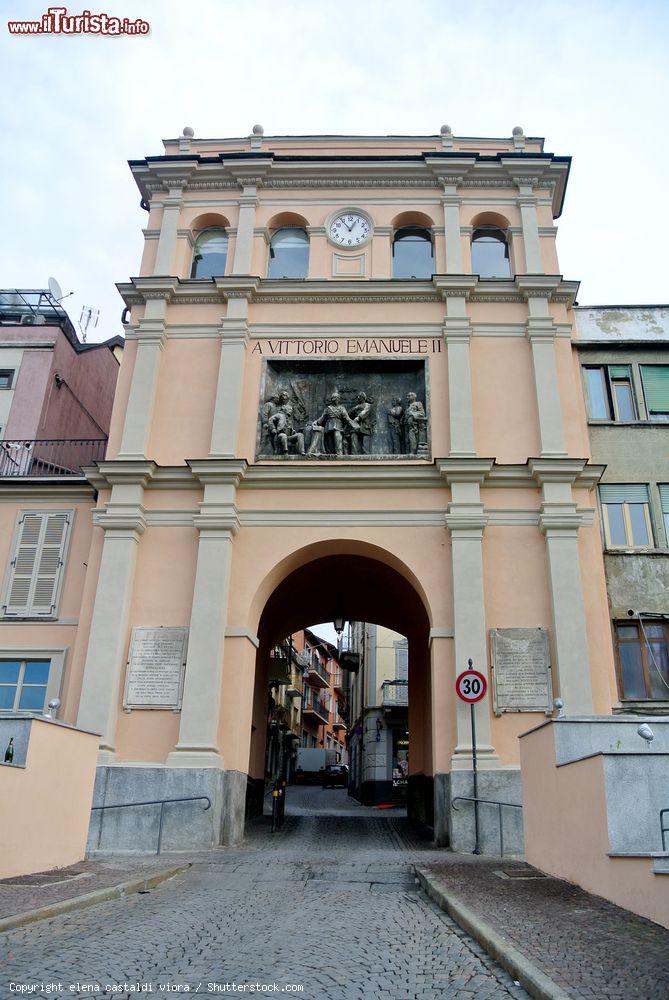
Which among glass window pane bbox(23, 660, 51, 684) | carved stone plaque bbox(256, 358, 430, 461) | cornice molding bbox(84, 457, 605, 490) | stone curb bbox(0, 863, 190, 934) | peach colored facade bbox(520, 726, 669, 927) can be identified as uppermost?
carved stone plaque bbox(256, 358, 430, 461)

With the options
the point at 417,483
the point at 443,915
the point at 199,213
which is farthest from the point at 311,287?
the point at 443,915

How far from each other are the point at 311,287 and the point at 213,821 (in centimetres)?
1091

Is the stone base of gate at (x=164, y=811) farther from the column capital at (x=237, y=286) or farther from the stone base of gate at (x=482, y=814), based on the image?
the column capital at (x=237, y=286)

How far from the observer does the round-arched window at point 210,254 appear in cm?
1912

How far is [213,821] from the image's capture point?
13.6 metres

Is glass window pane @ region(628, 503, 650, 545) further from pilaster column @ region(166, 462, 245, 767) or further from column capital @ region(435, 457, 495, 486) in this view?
pilaster column @ region(166, 462, 245, 767)

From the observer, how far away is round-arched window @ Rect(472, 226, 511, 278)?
1877 cm

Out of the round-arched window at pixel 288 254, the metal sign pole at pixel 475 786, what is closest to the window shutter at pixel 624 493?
the metal sign pole at pixel 475 786

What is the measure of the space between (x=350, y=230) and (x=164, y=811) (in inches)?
507

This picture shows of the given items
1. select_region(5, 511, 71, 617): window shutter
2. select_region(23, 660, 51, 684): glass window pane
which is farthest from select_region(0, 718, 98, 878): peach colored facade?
select_region(5, 511, 71, 617): window shutter

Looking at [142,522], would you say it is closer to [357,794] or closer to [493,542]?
[493,542]

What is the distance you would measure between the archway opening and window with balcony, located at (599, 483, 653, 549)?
408cm

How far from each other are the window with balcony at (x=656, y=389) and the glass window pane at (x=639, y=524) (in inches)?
80.3

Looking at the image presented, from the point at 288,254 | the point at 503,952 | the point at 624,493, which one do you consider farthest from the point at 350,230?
the point at 503,952
